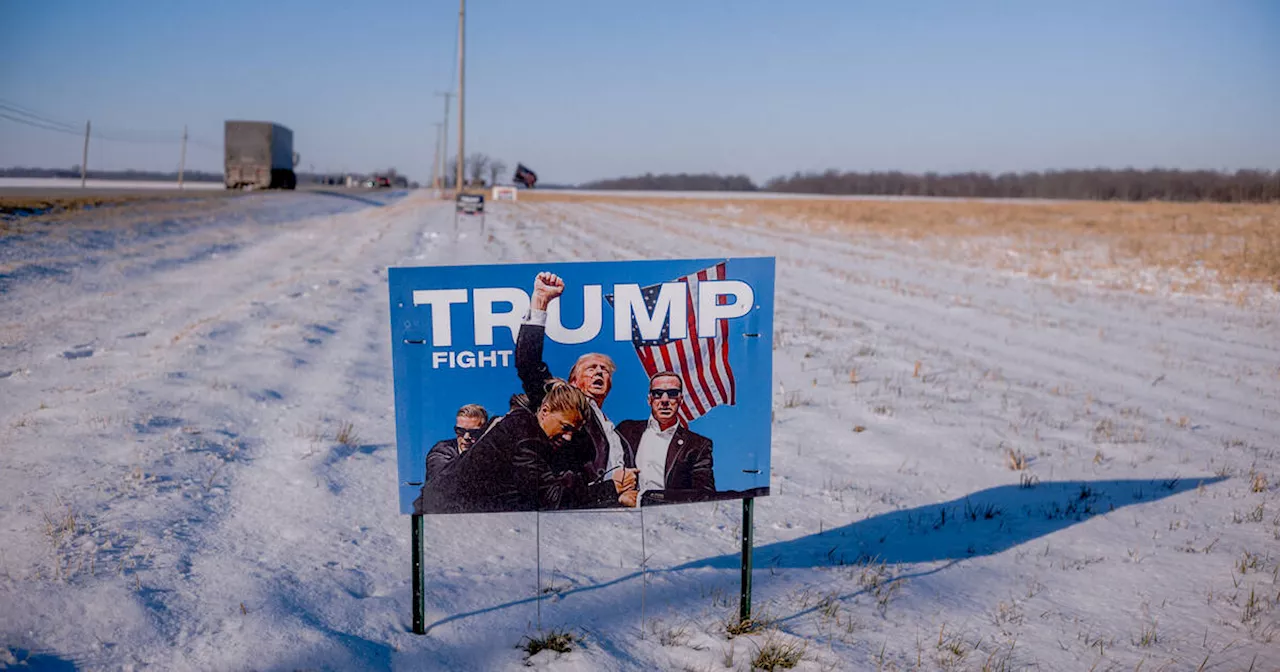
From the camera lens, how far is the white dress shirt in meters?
3.68

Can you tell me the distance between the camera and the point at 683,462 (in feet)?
12.2

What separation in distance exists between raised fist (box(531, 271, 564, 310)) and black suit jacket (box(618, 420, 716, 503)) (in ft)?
2.05

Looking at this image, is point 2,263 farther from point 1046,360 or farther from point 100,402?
point 1046,360

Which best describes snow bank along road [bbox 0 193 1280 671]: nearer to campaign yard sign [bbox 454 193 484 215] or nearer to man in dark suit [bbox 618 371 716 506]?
man in dark suit [bbox 618 371 716 506]

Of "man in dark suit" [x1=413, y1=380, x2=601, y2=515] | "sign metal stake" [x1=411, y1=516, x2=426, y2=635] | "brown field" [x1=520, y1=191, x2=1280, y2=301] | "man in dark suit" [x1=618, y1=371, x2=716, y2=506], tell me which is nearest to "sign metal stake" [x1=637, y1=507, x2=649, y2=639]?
"man in dark suit" [x1=618, y1=371, x2=716, y2=506]

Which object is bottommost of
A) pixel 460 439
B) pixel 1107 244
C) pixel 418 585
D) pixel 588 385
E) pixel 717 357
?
pixel 418 585

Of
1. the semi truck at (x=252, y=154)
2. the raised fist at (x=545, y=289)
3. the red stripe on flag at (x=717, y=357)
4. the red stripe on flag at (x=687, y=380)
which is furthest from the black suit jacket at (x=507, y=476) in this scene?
the semi truck at (x=252, y=154)

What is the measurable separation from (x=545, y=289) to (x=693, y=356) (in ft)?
2.32

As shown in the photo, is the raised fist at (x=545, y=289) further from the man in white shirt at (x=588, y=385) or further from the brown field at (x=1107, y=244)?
the brown field at (x=1107, y=244)

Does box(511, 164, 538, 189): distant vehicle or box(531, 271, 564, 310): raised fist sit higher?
box(511, 164, 538, 189): distant vehicle

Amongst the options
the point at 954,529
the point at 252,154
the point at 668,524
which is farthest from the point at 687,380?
the point at 252,154

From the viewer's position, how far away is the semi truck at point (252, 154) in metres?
51.3

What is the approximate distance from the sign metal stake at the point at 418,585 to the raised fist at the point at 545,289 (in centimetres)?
104

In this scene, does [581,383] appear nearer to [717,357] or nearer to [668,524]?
[717,357]
